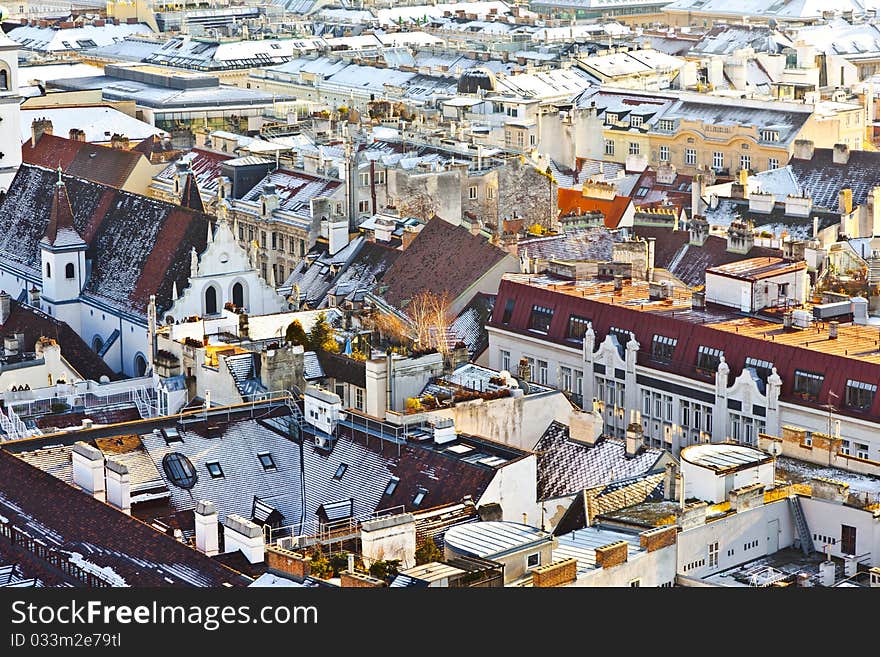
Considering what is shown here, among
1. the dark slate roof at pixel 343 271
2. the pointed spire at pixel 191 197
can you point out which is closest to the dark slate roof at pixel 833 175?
the dark slate roof at pixel 343 271

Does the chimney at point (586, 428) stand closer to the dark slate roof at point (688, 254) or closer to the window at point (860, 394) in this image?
the window at point (860, 394)

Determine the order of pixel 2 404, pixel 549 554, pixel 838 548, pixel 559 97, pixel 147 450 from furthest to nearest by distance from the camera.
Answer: pixel 559 97 < pixel 2 404 < pixel 147 450 < pixel 838 548 < pixel 549 554

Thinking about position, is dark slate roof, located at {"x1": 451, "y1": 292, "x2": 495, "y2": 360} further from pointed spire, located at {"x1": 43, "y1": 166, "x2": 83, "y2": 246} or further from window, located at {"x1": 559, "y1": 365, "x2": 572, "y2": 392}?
pointed spire, located at {"x1": 43, "y1": 166, "x2": 83, "y2": 246}

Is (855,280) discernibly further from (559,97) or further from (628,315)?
(559,97)

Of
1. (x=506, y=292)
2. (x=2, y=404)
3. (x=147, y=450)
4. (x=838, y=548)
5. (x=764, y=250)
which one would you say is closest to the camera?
(x=838, y=548)

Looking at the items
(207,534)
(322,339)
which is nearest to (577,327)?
(322,339)

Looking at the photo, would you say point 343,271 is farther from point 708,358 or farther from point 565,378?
point 708,358

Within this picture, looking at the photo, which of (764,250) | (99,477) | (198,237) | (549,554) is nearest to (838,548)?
(549,554)
